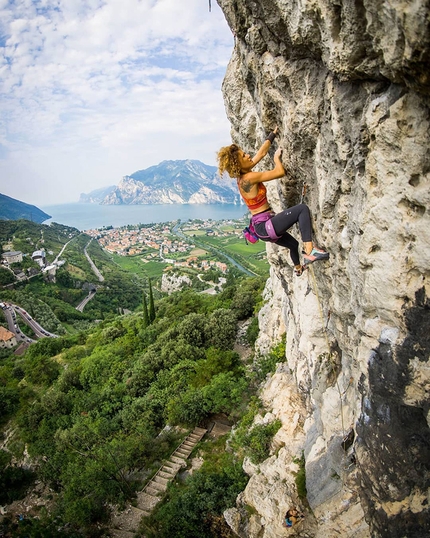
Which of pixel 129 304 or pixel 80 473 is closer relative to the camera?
pixel 80 473

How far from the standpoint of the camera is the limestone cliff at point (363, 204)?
3535mm

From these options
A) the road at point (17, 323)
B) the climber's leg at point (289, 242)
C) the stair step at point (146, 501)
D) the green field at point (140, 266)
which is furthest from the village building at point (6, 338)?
the climber's leg at point (289, 242)

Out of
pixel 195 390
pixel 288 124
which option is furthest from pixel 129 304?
pixel 288 124

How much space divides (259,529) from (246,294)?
16.2 metres

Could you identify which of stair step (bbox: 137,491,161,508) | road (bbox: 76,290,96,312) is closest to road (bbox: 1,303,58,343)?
road (bbox: 76,290,96,312)

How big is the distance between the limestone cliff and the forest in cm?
542

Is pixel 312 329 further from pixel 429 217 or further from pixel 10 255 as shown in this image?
pixel 10 255

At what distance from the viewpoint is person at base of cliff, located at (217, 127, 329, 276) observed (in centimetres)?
582

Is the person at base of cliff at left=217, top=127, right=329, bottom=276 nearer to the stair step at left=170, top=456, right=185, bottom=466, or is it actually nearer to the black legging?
the black legging

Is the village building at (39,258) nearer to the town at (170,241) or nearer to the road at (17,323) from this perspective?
the road at (17,323)

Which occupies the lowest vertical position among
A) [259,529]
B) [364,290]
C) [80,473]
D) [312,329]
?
[80,473]

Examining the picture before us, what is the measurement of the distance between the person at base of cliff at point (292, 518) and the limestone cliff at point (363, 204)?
0.47 meters

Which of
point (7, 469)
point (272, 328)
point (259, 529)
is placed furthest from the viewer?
point (7, 469)

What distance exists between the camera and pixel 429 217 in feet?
11.9
